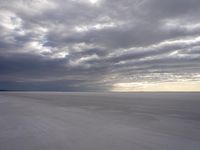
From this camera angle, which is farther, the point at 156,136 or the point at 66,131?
the point at 66,131

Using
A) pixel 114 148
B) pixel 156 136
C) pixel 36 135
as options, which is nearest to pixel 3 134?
pixel 36 135

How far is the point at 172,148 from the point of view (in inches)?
259

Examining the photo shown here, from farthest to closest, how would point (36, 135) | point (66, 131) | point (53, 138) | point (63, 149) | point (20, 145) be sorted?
point (66, 131), point (36, 135), point (53, 138), point (20, 145), point (63, 149)

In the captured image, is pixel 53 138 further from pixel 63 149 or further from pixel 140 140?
pixel 140 140

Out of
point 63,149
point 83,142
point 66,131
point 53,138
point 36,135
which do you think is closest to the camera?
point 63,149

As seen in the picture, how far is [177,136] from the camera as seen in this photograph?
8.34 meters

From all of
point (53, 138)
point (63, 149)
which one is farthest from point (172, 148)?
point (53, 138)

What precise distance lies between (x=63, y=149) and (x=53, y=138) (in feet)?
5.05

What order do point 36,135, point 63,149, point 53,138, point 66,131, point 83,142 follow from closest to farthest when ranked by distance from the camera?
point 63,149 < point 83,142 < point 53,138 < point 36,135 < point 66,131

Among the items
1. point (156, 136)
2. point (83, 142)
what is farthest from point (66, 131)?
point (156, 136)

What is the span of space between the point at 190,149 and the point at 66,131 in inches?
218

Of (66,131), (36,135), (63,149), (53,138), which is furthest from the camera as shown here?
(66,131)

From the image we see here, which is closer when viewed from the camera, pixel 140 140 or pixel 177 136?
pixel 140 140

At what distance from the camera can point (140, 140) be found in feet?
24.6
